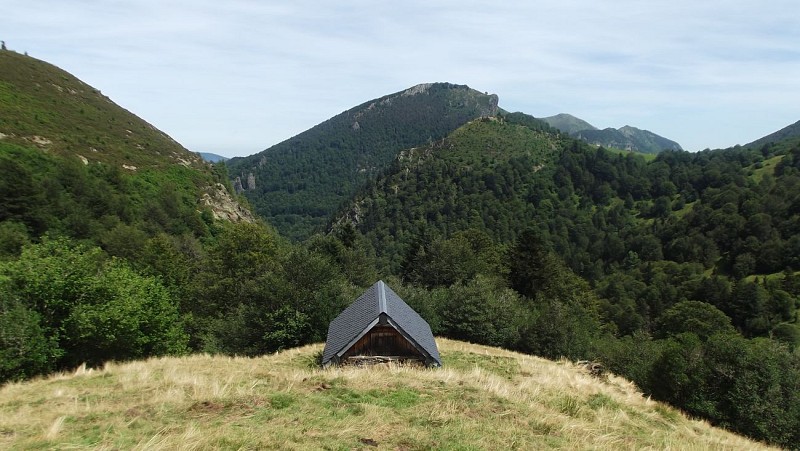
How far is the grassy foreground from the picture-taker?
875cm

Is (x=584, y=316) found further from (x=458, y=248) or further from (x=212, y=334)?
(x=212, y=334)

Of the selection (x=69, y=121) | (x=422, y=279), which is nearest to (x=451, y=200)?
(x=422, y=279)

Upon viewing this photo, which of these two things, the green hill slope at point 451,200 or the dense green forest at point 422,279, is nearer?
the dense green forest at point 422,279

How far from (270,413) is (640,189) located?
197 m

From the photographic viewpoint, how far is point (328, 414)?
10.5m

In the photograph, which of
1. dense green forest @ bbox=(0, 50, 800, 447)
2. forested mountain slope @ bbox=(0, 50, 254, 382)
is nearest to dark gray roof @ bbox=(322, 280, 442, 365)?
dense green forest @ bbox=(0, 50, 800, 447)

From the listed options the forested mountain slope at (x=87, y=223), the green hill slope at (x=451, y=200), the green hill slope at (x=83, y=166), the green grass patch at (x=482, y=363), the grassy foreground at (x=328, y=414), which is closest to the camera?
the grassy foreground at (x=328, y=414)

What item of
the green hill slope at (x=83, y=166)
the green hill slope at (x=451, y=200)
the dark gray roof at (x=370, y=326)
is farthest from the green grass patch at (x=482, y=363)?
the green hill slope at (x=451, y=200)

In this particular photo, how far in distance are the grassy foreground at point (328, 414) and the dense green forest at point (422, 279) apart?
8.13 metres

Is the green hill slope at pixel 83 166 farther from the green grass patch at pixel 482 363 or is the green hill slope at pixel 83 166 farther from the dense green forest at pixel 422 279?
the green grass patch at pixel 482 363

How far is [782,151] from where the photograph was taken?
6939 inches

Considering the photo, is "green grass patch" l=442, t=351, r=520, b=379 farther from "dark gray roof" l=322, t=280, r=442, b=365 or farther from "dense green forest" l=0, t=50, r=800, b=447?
"dense green forest" l=0, t=50, r=800, b=447

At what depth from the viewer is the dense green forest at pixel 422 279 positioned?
74.2 feet

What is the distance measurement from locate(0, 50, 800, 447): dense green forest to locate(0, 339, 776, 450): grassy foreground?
813 cm
